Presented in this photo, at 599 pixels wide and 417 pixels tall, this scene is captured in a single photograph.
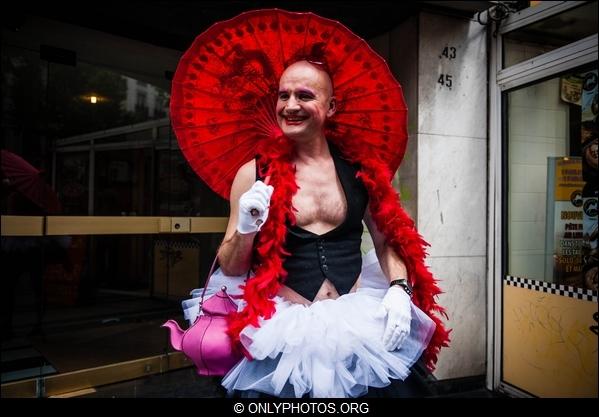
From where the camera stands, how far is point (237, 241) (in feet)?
5.22

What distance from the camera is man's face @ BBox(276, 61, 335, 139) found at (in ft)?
5.58

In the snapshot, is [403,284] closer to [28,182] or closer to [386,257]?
[386,257]

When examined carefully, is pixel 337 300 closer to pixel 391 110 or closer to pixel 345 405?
pixel 345 405

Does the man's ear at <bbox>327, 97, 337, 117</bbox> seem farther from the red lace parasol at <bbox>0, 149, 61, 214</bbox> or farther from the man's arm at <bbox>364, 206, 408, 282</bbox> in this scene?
the red lace parasol at <bbox>0, 149, 61, 214</bbox>

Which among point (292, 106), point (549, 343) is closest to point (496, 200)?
point (549, 343)

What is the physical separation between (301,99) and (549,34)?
2.80m

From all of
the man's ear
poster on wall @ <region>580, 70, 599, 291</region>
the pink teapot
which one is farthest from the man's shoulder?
poster on wall @ <region>580, 70, 599, 291</region>

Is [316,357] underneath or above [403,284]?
underneath

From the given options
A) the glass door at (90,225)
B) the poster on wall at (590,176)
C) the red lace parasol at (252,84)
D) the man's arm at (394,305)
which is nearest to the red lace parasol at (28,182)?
the glass door at (90,225)

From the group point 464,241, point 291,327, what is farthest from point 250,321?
point 464,241

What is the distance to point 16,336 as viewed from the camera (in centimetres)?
400

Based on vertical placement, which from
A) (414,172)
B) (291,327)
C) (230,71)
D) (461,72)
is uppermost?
(461,72)

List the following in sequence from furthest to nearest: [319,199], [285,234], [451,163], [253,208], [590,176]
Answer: [451,163]
[590,176]
[319,199]
[285,234]
[253,208]

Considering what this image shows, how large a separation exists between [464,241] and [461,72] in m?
1.52
